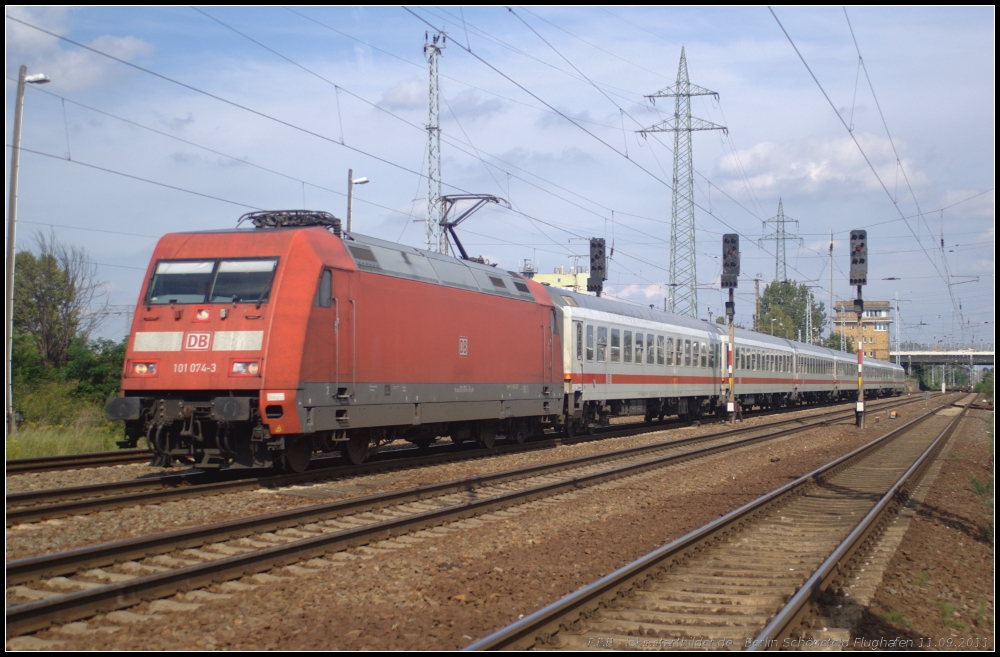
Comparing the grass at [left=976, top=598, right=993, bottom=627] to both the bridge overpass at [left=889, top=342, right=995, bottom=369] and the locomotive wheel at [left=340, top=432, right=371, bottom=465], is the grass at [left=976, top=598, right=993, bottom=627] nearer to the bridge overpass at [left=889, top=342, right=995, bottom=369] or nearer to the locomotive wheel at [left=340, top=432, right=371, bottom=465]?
the locomotive wheel at [left=340, top=432, right=371, bottom=465]

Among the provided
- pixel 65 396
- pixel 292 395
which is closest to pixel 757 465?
pixel 292 395

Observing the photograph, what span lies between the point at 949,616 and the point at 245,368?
8703 mm

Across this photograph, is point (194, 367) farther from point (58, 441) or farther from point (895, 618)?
point (895, 618)

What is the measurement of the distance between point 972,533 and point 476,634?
780 centimetres

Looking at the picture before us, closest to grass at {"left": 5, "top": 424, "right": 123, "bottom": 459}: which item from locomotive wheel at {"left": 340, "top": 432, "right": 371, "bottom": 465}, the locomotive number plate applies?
the locomotive number plate

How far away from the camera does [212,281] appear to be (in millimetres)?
12008

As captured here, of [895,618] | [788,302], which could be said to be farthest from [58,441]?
[788,302]

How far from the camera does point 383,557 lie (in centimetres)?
826

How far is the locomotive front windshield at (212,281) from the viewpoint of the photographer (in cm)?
1177

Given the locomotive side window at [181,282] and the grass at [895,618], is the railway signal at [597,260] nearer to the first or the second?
the locomotive side window at [181,282]

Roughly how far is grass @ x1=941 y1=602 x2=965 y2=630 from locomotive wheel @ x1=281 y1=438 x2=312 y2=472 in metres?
8.77

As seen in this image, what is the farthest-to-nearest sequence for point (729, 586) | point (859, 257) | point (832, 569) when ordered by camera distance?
point (859, 257), point (832, 569), point (729, 586)

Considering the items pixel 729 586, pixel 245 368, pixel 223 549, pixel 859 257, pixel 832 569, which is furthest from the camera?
pixel 859 257

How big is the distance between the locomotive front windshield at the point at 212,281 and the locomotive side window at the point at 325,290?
26.9 inches
